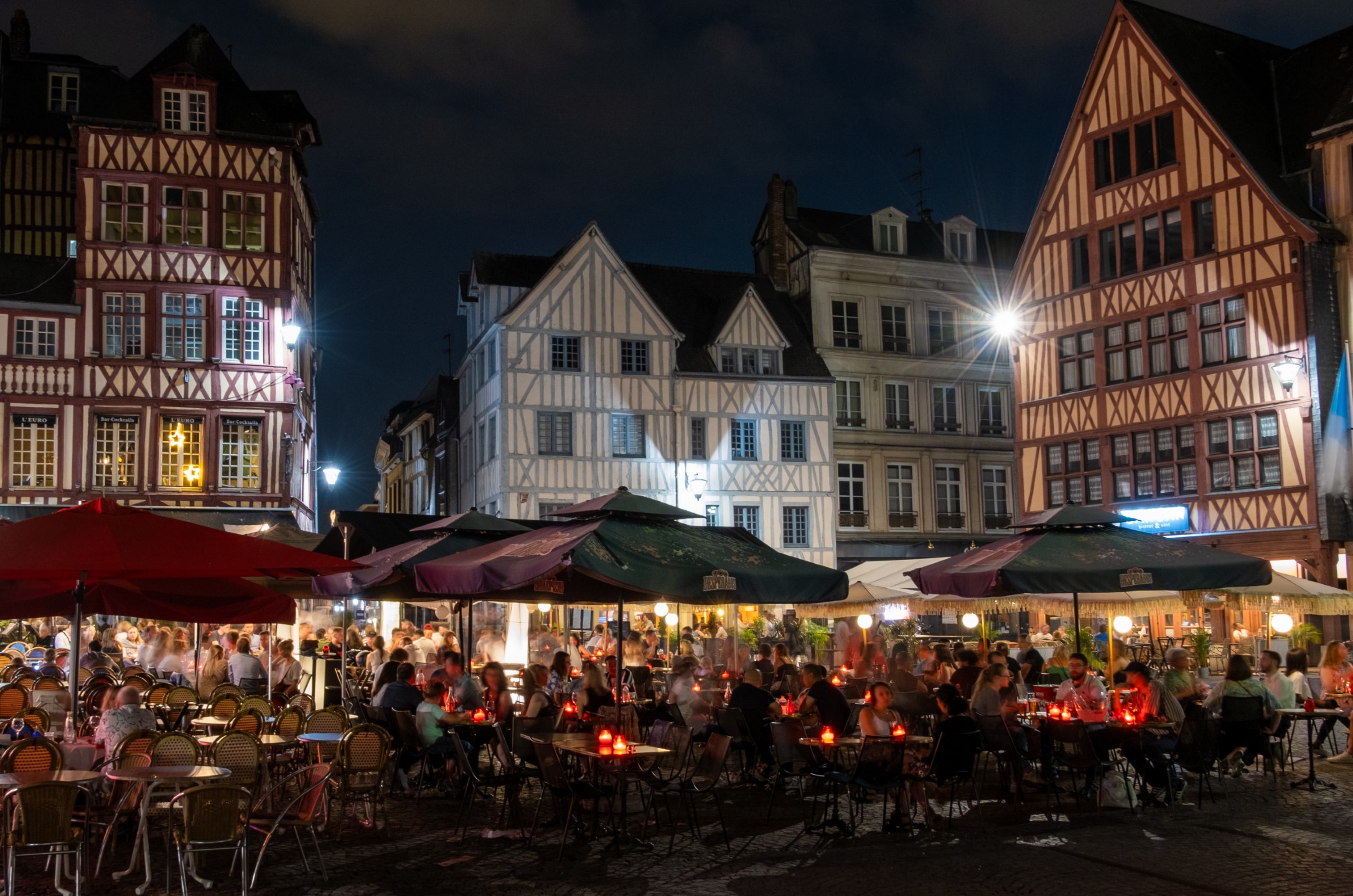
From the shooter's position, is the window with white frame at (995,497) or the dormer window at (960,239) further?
the dormer window at (960,239)

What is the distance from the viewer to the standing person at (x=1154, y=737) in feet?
36.4

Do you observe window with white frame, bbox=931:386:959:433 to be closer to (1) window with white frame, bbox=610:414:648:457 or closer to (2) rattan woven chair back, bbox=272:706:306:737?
(1) window with white frame, bbox=610:414:648:457

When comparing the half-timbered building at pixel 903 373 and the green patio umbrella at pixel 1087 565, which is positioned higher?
the half-timbered building at pixel 903 373

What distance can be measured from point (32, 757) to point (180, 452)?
22750mm

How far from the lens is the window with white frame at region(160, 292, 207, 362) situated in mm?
29641

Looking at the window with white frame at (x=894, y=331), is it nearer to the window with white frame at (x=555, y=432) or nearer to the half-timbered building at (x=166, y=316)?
the window with white frame at (x=555, y=432)

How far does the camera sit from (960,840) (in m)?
9.44

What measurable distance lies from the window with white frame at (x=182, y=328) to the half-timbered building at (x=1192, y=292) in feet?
65.2

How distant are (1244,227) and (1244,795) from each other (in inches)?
733

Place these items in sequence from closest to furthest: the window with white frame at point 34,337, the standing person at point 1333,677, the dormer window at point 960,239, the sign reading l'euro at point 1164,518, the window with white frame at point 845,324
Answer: the standing person at point 1333,677
the sign reading l'euro at point 1164,518
the window with white frame at point 34,337
the window with white frame at point 845,324
the dormer window at point 960,239

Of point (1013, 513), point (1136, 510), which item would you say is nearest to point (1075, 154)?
point (1136, 510)

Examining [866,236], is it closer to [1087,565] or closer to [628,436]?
[628,436]

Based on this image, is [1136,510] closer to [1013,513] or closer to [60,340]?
[1013,513]

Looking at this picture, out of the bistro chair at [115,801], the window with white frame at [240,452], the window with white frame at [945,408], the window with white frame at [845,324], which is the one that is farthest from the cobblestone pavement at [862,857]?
the window with white frame at [945,408]
